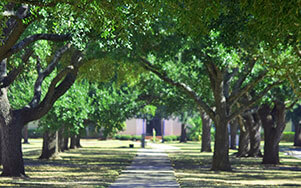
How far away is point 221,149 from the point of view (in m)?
25.2

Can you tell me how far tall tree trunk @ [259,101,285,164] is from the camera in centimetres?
3066

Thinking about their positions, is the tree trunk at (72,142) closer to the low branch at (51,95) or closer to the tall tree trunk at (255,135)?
the tall tree trunk at (255,135)

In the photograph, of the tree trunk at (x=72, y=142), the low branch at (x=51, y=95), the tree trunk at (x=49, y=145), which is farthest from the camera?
the tree trunk at (x=72, y=142)

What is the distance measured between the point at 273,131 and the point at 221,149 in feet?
22.4

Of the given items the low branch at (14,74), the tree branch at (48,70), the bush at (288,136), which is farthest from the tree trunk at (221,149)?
the bush at (288,136)

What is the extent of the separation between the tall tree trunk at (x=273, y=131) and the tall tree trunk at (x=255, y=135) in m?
4.69

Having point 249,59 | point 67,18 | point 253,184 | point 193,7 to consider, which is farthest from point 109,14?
point 249,59

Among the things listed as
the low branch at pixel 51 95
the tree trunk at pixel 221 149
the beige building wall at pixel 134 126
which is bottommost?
the tree trunk at pixel 221 149

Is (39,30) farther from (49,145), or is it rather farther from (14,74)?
(49,145)

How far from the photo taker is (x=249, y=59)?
23.2 m

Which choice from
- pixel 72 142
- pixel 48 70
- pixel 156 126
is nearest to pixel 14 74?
pixel 48 70

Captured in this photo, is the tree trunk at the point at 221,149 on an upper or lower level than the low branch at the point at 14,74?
lower

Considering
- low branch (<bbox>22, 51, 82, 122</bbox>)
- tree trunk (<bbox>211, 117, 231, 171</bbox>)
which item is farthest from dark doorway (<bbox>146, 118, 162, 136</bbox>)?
low branch (<bbox>22, 51, 82, 122</bbox>)

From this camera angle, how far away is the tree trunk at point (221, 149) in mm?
25016
